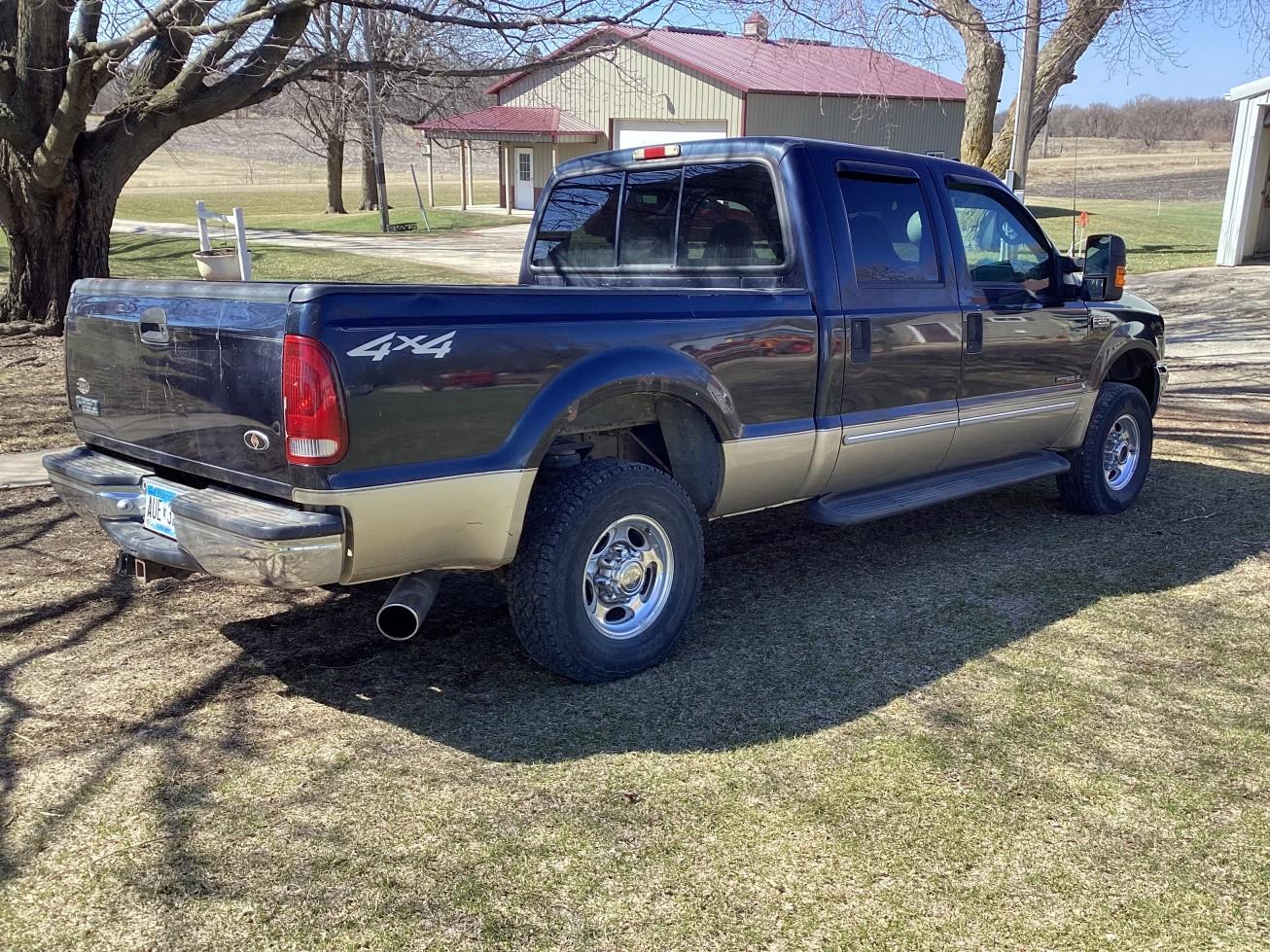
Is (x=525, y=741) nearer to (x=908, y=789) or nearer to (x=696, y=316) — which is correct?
(x=908, y=789)

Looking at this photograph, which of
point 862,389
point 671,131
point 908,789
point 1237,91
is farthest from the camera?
point 671,131

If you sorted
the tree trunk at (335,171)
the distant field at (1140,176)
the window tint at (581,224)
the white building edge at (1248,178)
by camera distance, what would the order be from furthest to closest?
the distant field at (1140,176) < the tree trunk at (335,171) < the white building edge at (1248,178) < the window tint at (581,224)

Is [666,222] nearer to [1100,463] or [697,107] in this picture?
[1100,463]

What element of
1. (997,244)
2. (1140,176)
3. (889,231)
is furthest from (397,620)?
(1140,176)

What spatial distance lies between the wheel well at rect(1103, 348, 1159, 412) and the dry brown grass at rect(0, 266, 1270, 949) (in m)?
1.45

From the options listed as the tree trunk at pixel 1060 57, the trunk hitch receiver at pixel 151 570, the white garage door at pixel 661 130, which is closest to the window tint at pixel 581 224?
the trunk hitch receiver at pixel 151 570

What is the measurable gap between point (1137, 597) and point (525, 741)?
3.04 metres

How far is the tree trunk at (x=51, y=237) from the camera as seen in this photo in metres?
11.4

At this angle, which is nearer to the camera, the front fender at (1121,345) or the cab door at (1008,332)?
the cab door at (1008,332)

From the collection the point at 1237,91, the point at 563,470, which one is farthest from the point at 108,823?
the point at 1237,91

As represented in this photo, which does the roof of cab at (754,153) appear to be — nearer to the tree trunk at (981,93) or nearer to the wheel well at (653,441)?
the wheel well at (653,441)

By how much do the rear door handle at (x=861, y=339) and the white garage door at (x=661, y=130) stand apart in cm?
2989

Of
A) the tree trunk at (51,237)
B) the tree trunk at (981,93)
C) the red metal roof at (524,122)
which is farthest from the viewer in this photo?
the red metal roof at (524,122)

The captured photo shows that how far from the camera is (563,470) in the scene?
4.20 metres
